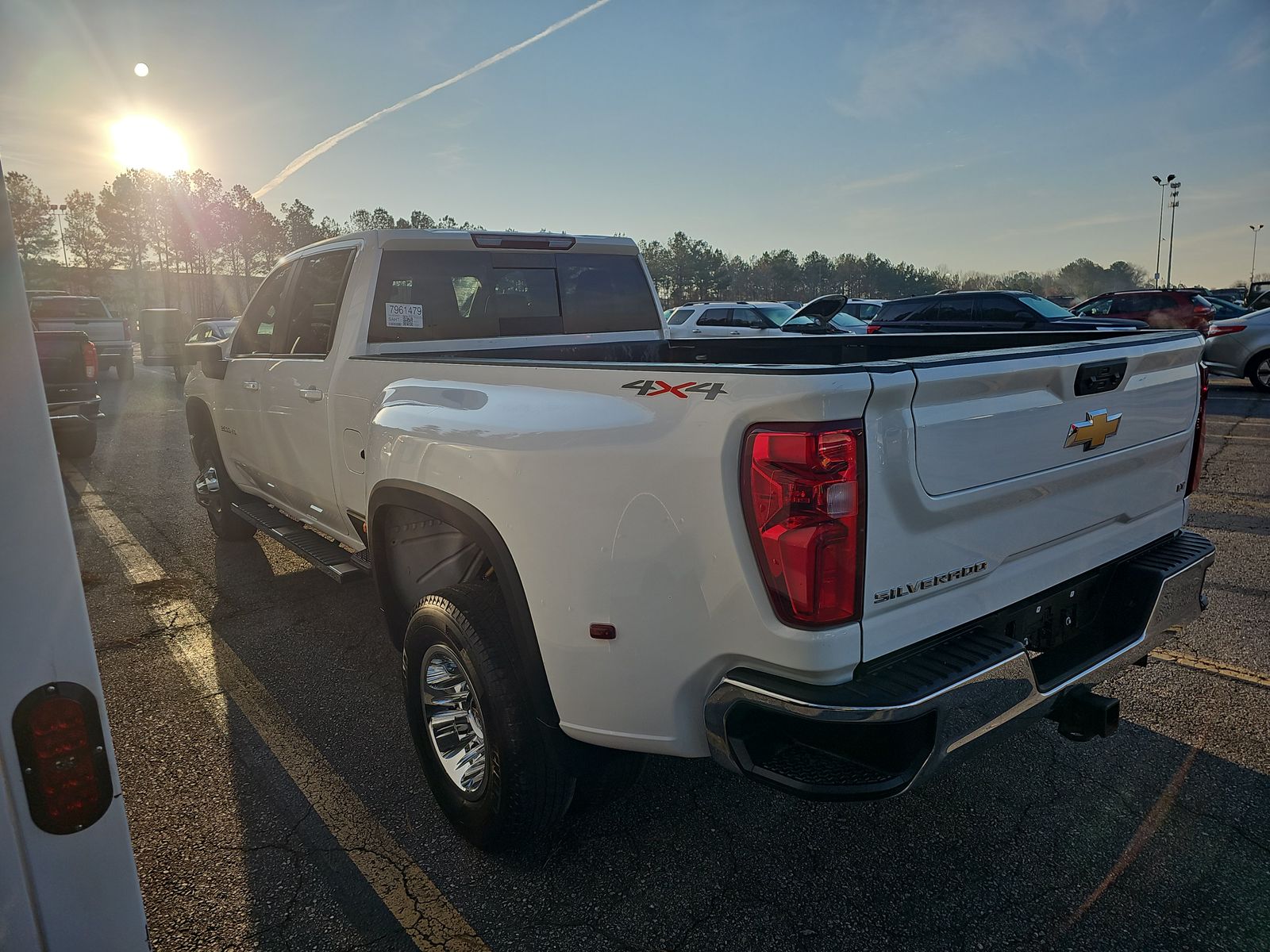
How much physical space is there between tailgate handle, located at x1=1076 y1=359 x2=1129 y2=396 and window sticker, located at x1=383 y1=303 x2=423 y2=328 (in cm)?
299

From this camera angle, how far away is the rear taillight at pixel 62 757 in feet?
4.56

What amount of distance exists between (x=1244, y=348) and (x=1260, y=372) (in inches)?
24.1

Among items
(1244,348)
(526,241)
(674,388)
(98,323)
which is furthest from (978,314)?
(98,323)

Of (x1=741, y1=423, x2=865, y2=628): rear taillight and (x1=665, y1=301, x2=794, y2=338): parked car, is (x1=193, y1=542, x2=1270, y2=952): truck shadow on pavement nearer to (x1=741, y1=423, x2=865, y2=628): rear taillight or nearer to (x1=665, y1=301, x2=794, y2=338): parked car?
(x1=741, y1=423, x2=865, y2=628): rear taillight

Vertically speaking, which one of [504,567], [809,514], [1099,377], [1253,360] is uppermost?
[1099,377]

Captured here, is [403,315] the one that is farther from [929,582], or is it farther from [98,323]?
[98,323]

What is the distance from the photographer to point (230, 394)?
5402mm

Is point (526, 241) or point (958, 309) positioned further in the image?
point (958, 309)

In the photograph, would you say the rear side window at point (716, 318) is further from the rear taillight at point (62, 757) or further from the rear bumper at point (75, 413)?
the rear taillight at point (62, 757)

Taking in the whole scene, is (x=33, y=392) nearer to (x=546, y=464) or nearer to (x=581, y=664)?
(x=546, y=464)

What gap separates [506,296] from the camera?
4469 millimetres

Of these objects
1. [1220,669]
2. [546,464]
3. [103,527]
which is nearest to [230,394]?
[103,527]

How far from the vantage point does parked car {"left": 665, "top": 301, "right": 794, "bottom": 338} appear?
59.1ft

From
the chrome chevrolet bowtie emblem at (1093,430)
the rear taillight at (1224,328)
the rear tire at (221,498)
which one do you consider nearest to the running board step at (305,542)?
the rear tire at (221,498)
